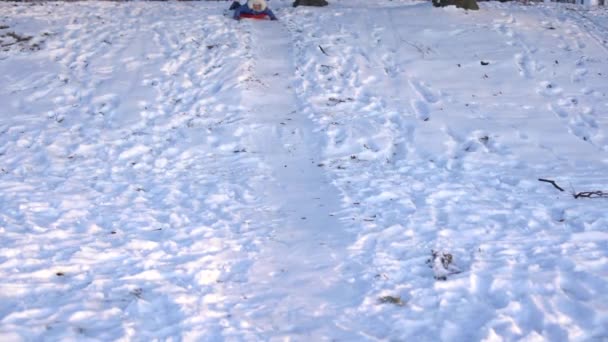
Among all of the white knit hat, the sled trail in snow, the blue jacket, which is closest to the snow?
the sled trail in snow

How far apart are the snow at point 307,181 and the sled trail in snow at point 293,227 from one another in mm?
22

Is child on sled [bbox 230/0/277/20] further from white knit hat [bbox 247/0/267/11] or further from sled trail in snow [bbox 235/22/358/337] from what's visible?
sled trail in snow [bbox 235/22/358/337]

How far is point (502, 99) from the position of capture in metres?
7.89

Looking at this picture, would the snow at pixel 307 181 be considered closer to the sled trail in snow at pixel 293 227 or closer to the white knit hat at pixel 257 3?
the sled trail in snow at pixel 293 227

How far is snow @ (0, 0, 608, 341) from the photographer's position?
388cm

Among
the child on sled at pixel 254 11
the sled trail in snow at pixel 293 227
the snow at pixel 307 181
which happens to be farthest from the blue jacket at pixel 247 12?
the sled trail in snow at pixel 293 227

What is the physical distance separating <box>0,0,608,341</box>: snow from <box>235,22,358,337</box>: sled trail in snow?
2cm

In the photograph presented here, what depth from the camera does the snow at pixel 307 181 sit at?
3879mm

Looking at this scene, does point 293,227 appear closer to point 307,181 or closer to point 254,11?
point 307,181

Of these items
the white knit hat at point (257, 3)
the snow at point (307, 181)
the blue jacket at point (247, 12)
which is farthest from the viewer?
the blue jacket at point (247, 12)

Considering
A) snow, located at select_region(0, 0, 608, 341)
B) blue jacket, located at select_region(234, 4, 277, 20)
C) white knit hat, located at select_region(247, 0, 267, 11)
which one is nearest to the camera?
snow, located at select_region(0, 0, 608, 341)

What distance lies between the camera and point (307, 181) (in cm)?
608

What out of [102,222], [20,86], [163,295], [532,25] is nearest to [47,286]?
[163,295]

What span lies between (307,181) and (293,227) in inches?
39.3
